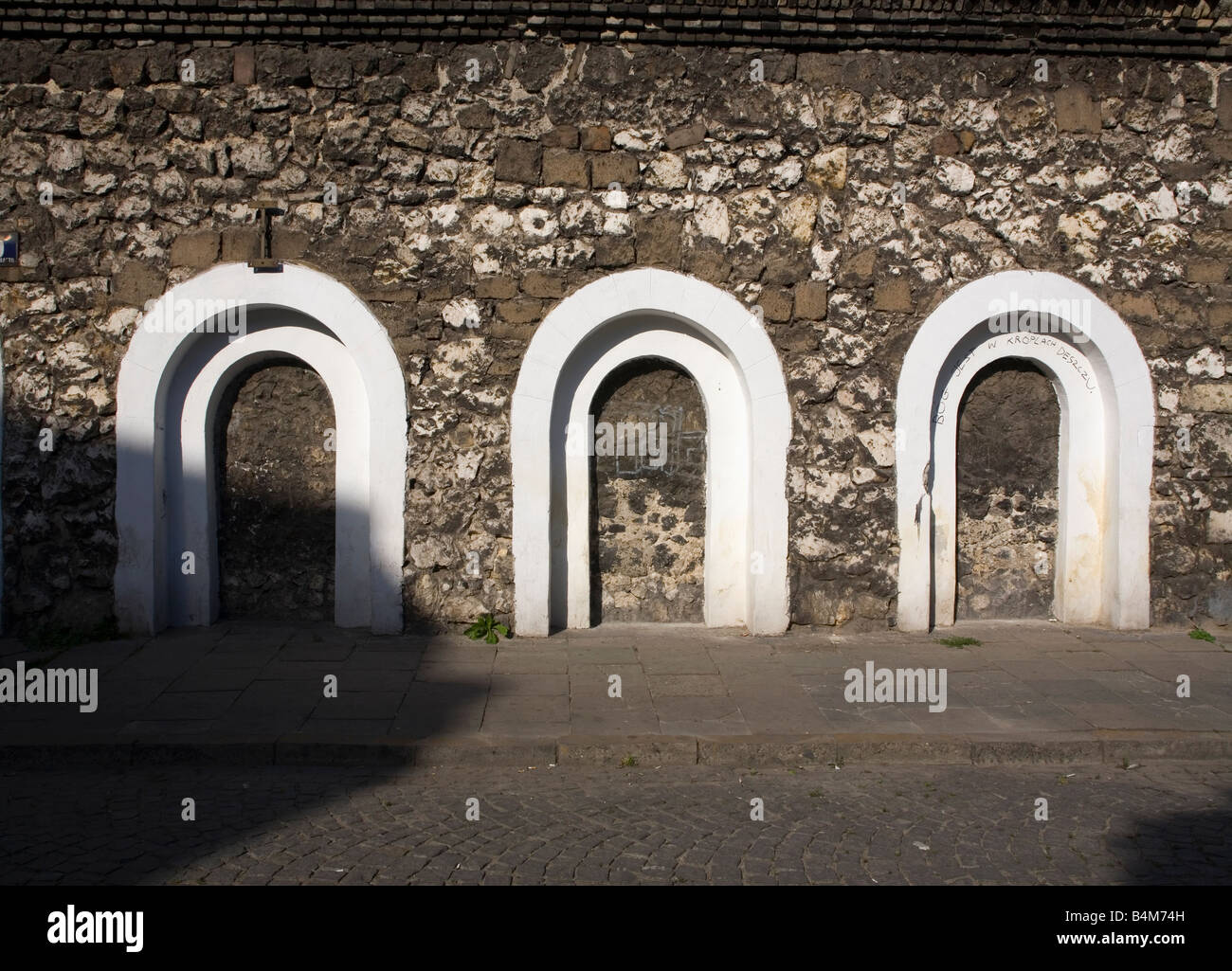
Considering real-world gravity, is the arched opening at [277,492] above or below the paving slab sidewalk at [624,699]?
above

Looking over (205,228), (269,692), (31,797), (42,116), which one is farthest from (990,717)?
(42,116)

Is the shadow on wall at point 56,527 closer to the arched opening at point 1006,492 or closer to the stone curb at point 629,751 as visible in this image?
the stone curb at point 629,751

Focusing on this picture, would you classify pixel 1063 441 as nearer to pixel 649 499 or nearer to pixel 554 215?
pixel 649 499

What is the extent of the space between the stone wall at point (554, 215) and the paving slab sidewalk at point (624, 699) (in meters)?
0.69

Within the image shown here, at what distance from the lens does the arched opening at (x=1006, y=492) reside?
27.2 feet

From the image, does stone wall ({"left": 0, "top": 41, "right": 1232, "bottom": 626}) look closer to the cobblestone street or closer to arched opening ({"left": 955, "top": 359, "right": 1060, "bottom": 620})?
arched opening ({"left": 955, "top": 359, "right": 1060, "bottom": 620})

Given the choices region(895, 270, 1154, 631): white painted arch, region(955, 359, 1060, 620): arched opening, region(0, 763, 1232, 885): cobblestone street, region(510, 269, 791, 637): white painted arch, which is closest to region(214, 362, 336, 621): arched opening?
region(510, 269, 791, 637): white painted arch

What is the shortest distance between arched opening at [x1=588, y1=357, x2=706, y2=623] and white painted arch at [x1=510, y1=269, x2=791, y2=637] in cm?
12

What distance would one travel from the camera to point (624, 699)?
253 inches

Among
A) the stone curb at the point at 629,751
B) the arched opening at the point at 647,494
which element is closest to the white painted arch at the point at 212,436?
the arched opening at the point at 647,494

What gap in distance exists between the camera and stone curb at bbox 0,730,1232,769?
560 centimetres

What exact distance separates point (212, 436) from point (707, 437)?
150 inches

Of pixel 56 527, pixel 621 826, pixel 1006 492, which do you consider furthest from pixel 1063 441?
pixel 56 527

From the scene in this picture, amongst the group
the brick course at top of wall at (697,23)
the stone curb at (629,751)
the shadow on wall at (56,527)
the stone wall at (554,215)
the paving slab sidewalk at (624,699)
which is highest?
the brick course at top of wall at (697,23)
